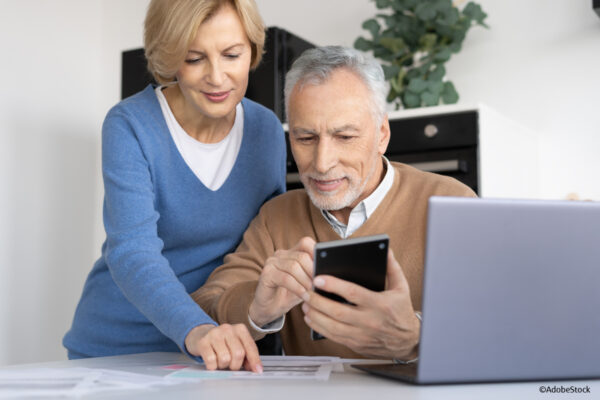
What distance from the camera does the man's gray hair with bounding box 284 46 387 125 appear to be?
4.69 feet

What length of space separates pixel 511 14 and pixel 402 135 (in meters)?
0.75

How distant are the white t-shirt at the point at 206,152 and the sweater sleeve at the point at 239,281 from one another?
126 millimetres

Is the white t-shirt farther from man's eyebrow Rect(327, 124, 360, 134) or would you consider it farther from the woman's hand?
the woman's hand

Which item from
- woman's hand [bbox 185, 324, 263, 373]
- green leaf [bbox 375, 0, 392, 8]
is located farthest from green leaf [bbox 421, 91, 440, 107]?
woman's hand [bbox 185, 324, 263, 373]

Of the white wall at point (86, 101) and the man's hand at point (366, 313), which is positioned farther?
the white wall at point (86, 101)

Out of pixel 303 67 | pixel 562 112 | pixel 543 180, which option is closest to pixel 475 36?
pixel 562 112

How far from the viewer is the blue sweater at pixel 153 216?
1230 millimetres

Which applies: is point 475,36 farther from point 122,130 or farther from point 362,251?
point 362,251

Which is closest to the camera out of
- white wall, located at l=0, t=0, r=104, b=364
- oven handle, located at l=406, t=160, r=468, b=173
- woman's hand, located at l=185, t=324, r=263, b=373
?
woman's hand, located at l=185, t=324, r=263, b=373

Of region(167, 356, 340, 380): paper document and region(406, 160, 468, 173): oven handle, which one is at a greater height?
region(406, 160, 468, 173): oven handle

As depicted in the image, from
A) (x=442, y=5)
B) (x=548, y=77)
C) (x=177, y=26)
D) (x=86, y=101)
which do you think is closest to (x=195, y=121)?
(x=177, y=26)

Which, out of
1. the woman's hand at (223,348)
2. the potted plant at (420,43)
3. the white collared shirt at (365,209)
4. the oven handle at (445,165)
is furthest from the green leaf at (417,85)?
the woman's hand at (223,348)

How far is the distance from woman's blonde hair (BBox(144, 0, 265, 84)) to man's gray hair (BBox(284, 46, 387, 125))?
11 cm

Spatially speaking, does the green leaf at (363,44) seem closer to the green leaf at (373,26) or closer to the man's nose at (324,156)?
the green leaf at (373,26)
